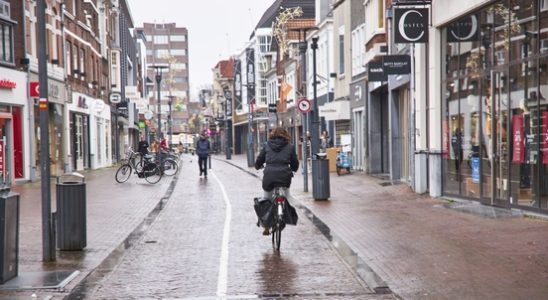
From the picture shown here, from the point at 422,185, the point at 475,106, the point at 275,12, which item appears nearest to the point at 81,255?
the point at 475,106

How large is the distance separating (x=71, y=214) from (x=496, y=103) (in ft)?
27.0

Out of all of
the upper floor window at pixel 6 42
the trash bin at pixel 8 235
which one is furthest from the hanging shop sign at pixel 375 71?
the trash bin at pixel 8 235

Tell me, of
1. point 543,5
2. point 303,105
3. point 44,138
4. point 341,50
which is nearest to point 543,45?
point 543,5

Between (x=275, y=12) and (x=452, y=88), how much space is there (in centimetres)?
4948

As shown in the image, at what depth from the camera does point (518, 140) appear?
13398mm

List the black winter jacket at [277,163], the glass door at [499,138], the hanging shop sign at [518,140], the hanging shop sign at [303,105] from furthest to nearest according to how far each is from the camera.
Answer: the hanging shop sign at [303,105] → the glass door at [499,138] → the hanging shop sign at [518,140] → the black winter jacket at [277,163]

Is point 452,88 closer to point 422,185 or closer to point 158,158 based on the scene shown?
point 422,185

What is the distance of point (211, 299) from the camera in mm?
7266

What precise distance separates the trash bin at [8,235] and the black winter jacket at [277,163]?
3.77 metres

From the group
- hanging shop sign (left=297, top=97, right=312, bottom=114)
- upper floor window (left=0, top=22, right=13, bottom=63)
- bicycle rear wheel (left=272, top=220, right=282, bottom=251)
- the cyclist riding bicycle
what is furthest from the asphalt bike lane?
upper floor window (left=0, top=22, right=13, bottom=63)

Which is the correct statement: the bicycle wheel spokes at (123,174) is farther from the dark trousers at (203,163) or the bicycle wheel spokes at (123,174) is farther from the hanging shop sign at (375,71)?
the hanging shop sign at (375,71)

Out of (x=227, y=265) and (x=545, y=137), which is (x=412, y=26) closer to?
(x=545, y=137)

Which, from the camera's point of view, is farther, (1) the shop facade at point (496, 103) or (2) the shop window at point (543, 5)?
(1) the shop facade at point (496, 103)

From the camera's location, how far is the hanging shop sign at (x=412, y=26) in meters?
16.9
